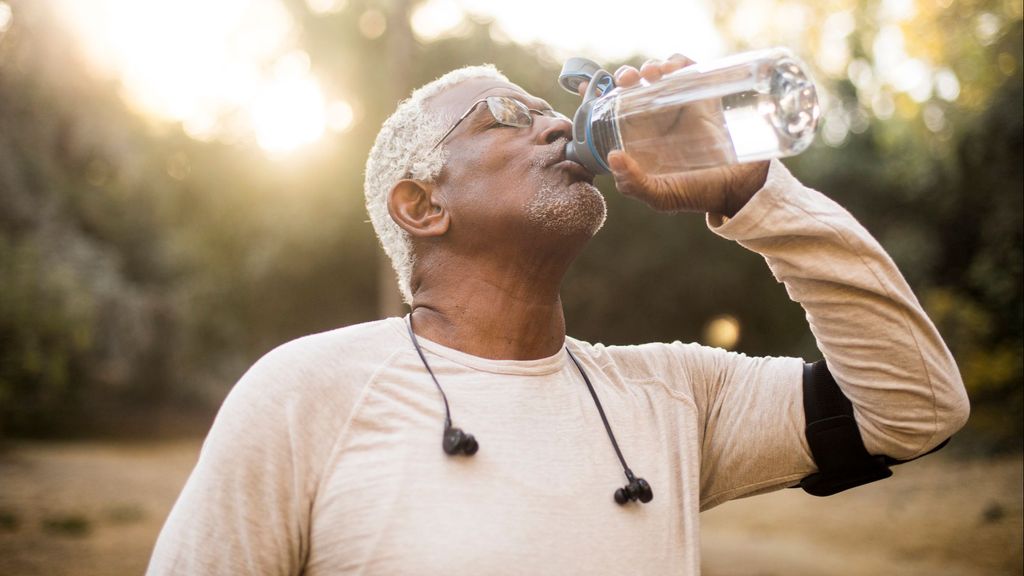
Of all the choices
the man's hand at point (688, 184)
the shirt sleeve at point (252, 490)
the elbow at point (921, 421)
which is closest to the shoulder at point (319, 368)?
the shirt sleeve at point (252, 490)

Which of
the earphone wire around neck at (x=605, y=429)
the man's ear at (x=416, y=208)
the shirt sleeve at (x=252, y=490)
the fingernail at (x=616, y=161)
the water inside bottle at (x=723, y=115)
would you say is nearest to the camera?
the shirt sleeve at (x=252, y=490)

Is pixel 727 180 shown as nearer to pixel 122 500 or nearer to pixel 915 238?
pixel 122 500

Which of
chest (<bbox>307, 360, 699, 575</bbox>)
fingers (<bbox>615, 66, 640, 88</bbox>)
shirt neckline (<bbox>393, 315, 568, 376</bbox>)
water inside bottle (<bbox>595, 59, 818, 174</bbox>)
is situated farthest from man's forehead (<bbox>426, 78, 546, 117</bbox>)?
chest (<bbox>307, 360, 699, 575</bbox>)

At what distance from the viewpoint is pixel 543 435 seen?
1.92 metres

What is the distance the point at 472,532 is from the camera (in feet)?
5.61

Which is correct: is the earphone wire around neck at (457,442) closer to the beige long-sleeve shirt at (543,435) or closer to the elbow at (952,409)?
the beige long-sleeve shirt at (543,435)

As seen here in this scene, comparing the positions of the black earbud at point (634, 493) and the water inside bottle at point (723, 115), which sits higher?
the water inside bottle at point (723, 115)

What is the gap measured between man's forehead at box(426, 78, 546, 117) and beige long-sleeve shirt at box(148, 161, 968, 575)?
0.66 metres

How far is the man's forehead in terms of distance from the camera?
7.91ft

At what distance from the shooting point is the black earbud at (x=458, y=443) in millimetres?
1774

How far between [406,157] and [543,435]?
0.92m

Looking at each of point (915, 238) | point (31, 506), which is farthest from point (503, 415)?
point (915, 238)

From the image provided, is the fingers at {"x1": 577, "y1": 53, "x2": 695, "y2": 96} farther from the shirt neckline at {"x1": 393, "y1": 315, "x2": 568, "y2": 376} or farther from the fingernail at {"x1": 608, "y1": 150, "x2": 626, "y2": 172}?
the shirt neckline at {"x1": 393, "y1": 315, "x2": 568, "y2": 376}

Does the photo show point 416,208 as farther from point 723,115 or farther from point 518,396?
point 723,115
